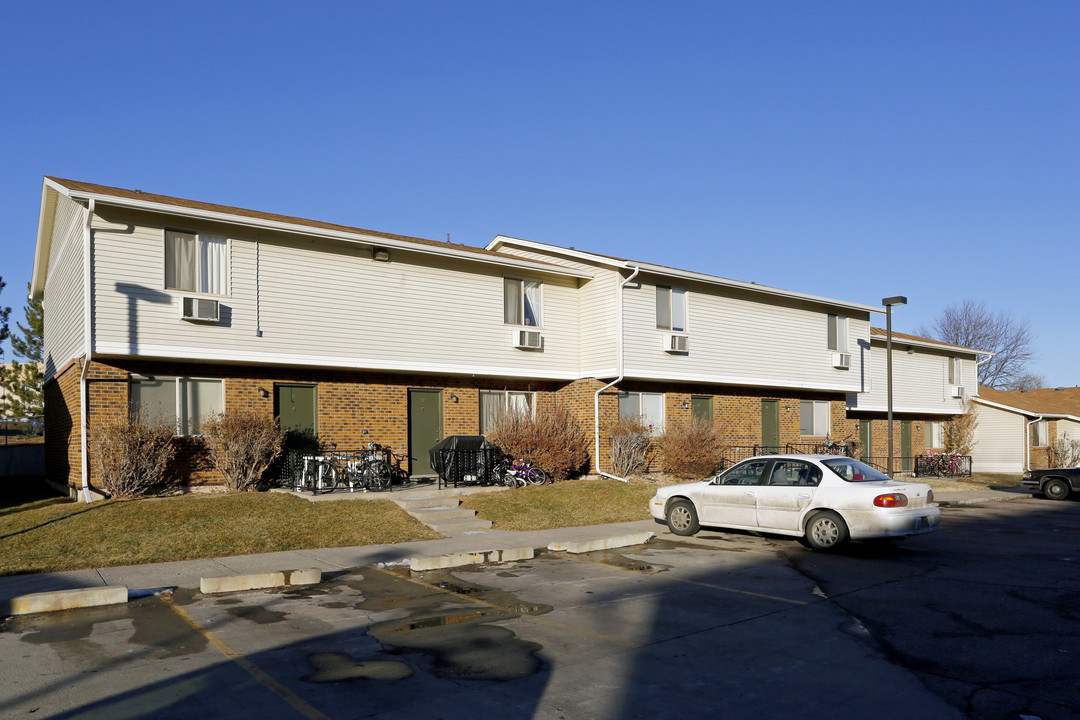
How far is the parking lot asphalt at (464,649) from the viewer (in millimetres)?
5574

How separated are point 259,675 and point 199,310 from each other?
11574 millimetres

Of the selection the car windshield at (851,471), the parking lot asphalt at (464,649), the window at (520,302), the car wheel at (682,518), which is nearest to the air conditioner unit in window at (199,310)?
the parking lot asphalt at (464,649)

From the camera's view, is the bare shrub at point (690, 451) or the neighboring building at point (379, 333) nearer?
the neighboring building at point (379, 333)

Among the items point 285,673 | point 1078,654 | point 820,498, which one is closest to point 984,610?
point 1078,654

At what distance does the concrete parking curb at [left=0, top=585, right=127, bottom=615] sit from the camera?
332 inches

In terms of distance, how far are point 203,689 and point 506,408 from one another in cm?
1612

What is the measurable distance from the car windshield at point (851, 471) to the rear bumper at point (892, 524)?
2.26ft

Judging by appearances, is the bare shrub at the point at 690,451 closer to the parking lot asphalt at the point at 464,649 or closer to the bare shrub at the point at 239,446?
the bare shrub at the point at 239,446

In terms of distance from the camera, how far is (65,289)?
18.7 metres

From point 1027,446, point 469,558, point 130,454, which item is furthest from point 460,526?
point 1027,446

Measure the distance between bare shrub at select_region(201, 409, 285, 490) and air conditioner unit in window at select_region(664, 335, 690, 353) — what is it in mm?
10619

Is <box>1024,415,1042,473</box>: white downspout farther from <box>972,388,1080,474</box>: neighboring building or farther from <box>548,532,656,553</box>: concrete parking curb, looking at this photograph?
<box>548,532,656,553</box>: concrete parking curb

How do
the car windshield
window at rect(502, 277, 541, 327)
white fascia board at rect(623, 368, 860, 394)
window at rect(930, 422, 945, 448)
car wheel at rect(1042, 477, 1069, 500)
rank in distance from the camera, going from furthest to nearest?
window at rect(930, 422, 945, 448), car wheel at rect(1042, 477, 1069, 500), white fascia board at rect(623, 368, 860, 394), window at rect(502, 277, 541, 327), the car windshield

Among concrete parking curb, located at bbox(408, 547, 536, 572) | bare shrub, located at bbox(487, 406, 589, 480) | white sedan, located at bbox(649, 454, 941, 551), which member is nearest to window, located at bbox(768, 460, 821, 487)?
white sedan, located at bbox(649, 454, 941, 551)
